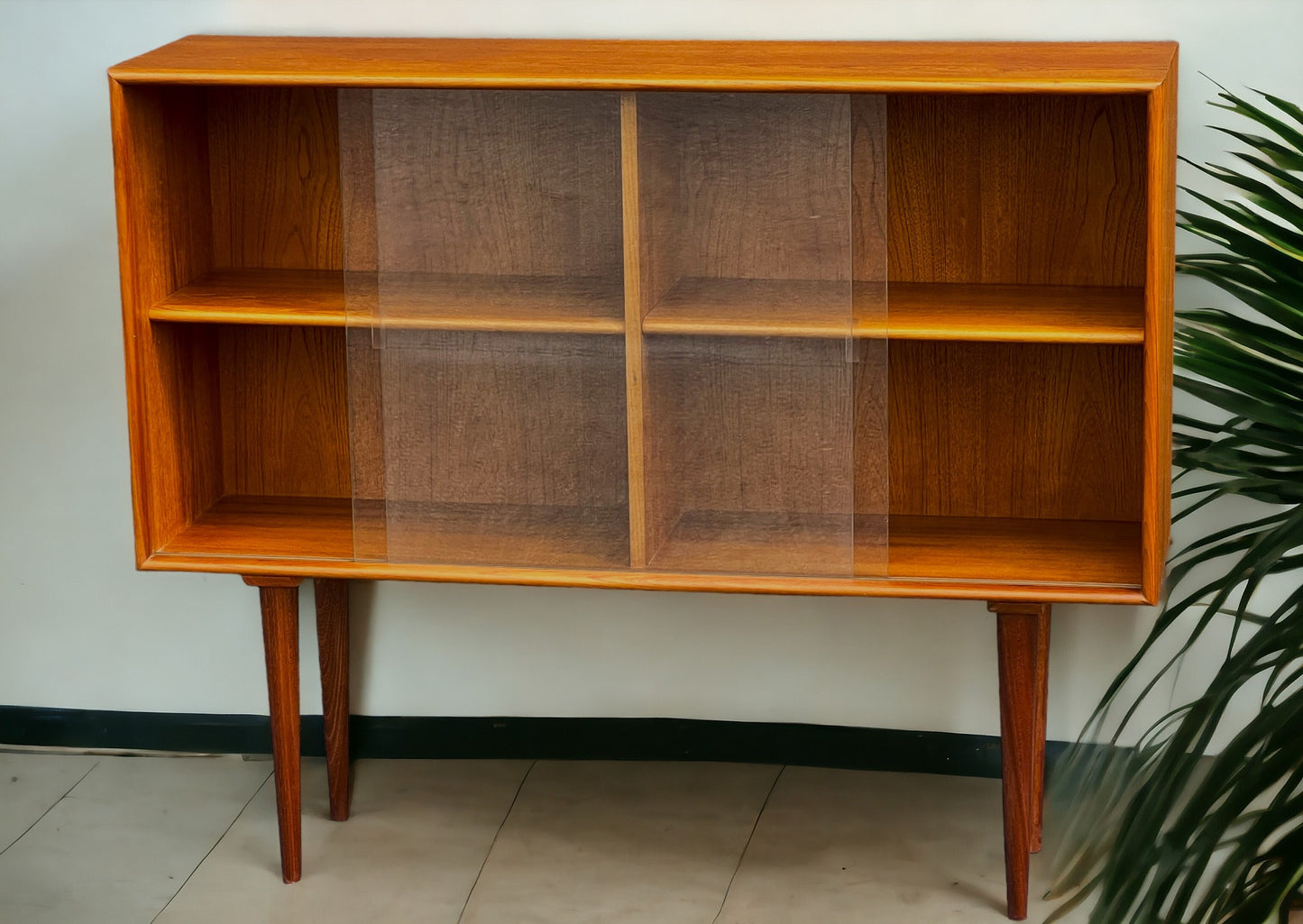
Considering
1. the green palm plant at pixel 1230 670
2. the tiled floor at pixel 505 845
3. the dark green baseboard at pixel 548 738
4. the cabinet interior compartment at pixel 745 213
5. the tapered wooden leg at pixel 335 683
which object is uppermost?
the cabinet interior compartment at pixel 745 213

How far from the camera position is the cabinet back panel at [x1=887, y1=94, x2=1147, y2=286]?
2.08m

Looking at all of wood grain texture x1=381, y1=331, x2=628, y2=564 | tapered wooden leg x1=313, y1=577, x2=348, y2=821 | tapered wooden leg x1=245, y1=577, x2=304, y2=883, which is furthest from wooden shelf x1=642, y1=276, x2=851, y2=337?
tapered wooden leg x1=313, y1=577, x2=348, y2=821

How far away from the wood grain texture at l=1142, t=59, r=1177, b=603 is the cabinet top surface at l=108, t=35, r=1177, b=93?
7 cm

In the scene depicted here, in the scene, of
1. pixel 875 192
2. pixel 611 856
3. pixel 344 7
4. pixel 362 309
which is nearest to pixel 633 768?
pixel 611 856

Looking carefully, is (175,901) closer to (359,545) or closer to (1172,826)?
(359,545)

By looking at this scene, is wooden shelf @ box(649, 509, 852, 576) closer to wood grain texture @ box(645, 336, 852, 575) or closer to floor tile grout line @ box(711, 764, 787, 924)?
wood grain texture @ box(645, 336, 852, 575)

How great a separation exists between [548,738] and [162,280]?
1.10 meters

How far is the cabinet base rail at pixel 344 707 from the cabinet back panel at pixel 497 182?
567mm

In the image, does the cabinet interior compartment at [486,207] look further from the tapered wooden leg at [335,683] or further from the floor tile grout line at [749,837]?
the floor tile grout line at [749,837]

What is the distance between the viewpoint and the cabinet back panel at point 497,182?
1.83 metres

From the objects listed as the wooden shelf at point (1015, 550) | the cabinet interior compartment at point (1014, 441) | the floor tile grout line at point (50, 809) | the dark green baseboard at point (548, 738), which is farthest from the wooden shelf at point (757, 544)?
the floor tile grout line at point (50, 809)

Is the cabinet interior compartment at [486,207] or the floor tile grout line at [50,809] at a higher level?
the cabinet interior compartment at [486,207]

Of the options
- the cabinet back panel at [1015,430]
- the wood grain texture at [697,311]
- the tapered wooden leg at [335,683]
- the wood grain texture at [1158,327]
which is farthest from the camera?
the tapered wooden leg at [335,683]

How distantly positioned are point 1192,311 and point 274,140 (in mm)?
1423
